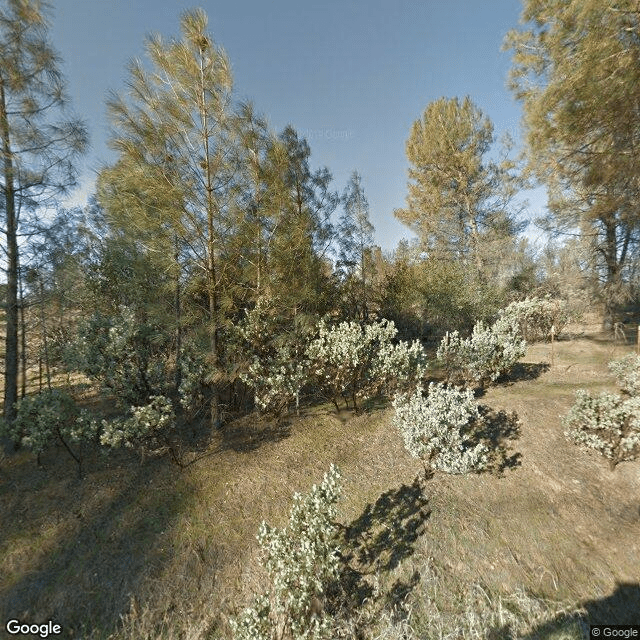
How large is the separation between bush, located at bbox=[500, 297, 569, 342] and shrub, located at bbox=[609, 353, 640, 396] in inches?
197

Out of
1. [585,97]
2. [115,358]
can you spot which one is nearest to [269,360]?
[115,358]

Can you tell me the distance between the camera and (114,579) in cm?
460

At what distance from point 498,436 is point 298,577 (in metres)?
5.65

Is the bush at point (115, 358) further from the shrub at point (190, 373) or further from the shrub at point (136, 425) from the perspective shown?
the shrub at point (136, 425)

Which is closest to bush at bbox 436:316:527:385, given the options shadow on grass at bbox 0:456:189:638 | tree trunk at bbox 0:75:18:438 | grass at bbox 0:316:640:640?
grass at bbox 0:316:640:640

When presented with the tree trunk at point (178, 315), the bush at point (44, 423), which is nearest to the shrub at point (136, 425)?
the bush at point (44, 423)

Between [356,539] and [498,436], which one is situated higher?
[498,436]

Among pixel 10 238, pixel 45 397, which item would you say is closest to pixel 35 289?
pixel 10 238

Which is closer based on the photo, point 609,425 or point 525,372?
point 609,425

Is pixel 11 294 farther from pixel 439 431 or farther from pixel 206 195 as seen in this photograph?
pixel 439 431

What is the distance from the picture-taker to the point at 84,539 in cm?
512

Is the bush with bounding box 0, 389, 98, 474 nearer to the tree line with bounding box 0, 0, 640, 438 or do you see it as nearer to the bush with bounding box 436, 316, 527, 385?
the tree line with bounding box 0, 0, 640, 438

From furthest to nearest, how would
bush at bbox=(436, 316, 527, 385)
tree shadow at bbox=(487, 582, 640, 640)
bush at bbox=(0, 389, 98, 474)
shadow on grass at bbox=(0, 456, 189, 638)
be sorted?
bush at bbox=(436, 316, 527, 385) → bush at bbox=(0, 389, 98, 474) → shadow on grass at bbox=(0, 456, 189, 638) → tree shadow at bbox=(487, 582, 640, 640)

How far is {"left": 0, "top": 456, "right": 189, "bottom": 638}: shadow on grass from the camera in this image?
4305 millimetres
